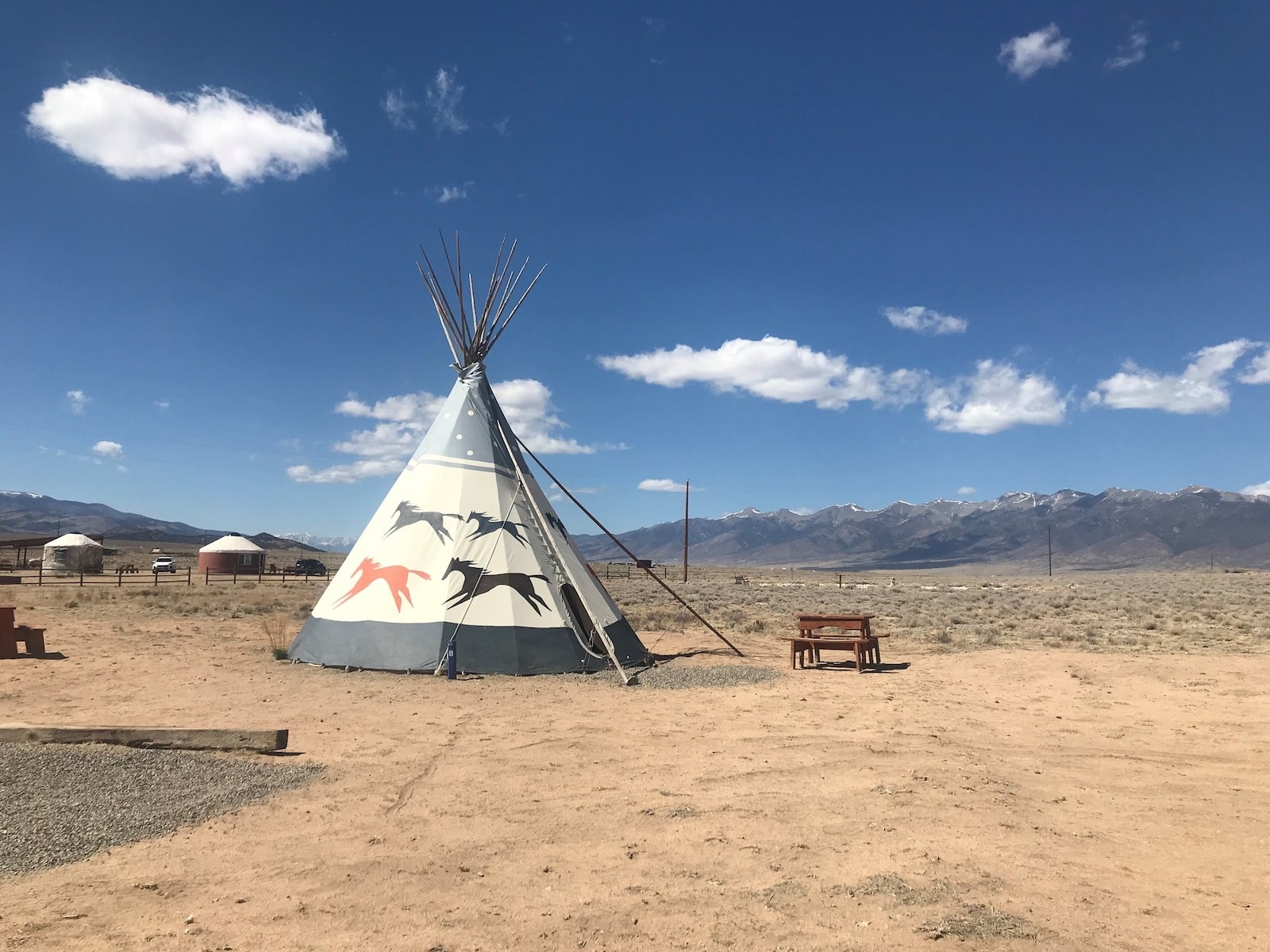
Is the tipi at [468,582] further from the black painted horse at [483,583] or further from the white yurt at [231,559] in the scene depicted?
the white yurt at [231,559]

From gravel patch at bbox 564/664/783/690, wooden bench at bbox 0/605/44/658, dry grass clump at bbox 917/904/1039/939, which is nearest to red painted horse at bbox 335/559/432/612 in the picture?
gravel patch at bbox 564/664/783/690

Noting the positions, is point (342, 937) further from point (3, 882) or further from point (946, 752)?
point (946, 752)

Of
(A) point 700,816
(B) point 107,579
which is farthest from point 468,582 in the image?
(B) point 107,579

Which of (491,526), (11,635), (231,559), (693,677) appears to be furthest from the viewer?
(231,559)

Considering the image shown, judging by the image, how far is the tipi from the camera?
37.2 feet

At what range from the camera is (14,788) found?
17.8 feet

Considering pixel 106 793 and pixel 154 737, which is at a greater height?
pixel 154 737

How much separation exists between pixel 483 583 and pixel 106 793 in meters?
6.40

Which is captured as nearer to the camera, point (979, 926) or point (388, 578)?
point (979, 926)

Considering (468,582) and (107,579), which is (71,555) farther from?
(468,582)

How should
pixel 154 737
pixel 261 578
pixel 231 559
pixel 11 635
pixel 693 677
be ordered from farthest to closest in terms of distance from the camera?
pixel 231 559, pixel 261 578, pixel 11 635, pixel 693 677, pixel 154 737

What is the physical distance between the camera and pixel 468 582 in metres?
11.7

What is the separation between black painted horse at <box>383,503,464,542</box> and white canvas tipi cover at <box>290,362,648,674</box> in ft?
0.06

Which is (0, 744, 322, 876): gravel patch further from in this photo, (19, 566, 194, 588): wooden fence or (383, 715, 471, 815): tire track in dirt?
(19, 566, 194, 588): wooden fence
